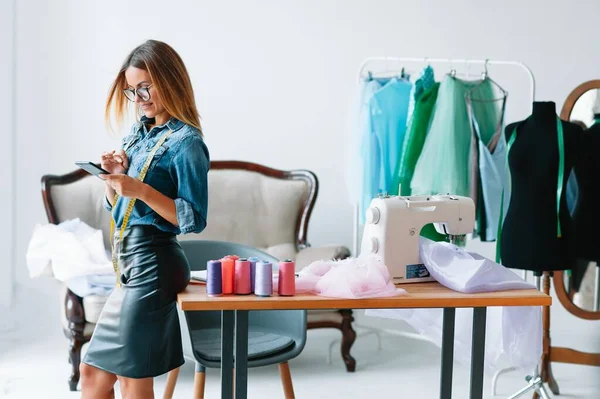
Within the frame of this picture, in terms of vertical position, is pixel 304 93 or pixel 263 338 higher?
pixel 304 93

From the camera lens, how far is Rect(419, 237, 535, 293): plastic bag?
2.37 m

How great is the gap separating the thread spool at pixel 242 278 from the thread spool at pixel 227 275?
14 millimetres

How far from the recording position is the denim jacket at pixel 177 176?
219cm

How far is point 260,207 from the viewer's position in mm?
4637

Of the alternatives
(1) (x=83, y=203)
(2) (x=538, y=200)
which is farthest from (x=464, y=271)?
(1) (x=83, y=203)

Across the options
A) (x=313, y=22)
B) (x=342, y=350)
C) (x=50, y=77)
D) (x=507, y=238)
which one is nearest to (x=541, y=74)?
(x=313, y=22)

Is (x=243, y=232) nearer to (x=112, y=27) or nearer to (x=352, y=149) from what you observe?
(x=352, y=149)

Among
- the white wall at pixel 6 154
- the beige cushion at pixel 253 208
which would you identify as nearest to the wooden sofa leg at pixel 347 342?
the beige cushion at pixel 253 208

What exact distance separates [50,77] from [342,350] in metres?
2.37

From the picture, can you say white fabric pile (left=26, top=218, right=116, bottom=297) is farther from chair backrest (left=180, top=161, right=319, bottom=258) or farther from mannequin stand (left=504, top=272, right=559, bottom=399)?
mannequin stand (left=504, top=272, right=559, bottom=399)

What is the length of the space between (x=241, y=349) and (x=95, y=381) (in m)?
0.44

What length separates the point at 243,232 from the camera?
4.59 meters

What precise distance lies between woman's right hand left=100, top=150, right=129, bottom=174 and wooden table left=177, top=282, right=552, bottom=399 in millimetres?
386

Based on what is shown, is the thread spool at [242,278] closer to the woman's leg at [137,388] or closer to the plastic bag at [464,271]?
the woman's leg at [137,388]
